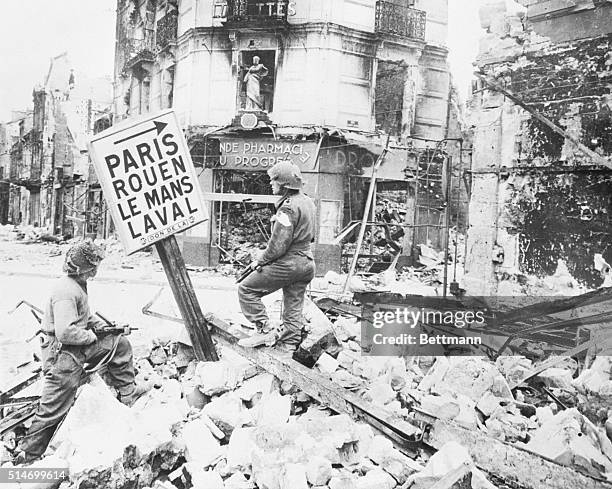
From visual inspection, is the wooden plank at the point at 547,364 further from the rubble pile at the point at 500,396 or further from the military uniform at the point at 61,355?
the military uniform at the point at 61,355

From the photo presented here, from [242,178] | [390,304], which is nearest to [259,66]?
[242,178]

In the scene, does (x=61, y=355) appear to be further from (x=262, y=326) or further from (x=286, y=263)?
(x=286, y=263)

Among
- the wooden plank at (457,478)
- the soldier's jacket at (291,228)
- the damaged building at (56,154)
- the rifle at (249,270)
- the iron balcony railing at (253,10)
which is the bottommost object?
the wooden plank at (457,478)

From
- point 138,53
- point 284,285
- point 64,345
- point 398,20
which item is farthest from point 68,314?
point 138,53

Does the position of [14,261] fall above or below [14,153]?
below

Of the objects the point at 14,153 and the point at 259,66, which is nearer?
the point at 259,66

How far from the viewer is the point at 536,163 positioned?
23.1 feet

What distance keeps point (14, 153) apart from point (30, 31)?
22313mm

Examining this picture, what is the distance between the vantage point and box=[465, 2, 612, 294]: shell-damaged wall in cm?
639

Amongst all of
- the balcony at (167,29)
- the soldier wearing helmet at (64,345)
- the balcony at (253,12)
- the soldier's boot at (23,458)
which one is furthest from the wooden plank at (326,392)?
the balcony at (167,29)

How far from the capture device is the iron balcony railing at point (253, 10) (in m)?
13.6

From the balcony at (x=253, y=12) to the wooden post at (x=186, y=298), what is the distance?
36.9ft

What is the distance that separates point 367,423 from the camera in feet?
10.4

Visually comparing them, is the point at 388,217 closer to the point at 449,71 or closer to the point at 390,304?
the point at 449,71
